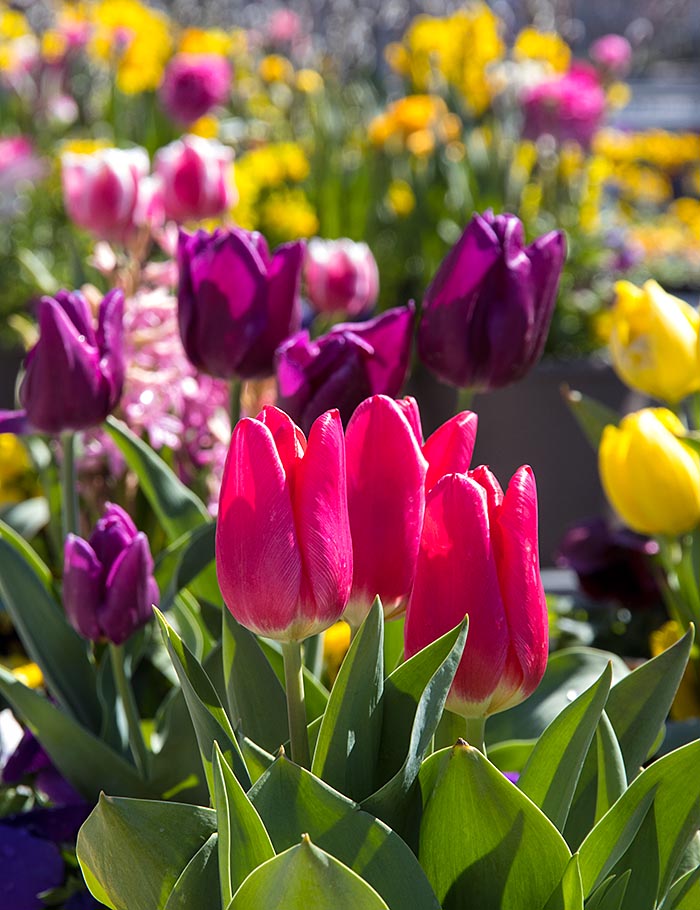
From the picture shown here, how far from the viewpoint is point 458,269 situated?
0.84m

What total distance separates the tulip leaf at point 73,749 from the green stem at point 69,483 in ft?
0.49

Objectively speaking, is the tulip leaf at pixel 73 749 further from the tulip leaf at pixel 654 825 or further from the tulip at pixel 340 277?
the tulip at pixel 340 277

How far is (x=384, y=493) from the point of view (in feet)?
1.86

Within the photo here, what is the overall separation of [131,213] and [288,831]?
3.65 feet

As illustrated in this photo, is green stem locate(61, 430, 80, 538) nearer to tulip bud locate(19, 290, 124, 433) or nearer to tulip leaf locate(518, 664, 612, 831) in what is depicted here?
tulip bud locate(19, 290, 124, 433)

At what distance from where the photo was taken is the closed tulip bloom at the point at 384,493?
0.56 m

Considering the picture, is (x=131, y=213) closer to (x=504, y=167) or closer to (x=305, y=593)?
(x=305, y=593)

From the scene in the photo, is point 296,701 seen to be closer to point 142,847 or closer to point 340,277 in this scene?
point 142,847

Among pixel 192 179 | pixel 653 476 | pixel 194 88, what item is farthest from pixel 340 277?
pixel 194 88

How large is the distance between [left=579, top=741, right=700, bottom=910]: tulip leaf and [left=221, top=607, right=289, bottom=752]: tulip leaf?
0.67 ft

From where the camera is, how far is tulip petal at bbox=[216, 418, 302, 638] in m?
0.51

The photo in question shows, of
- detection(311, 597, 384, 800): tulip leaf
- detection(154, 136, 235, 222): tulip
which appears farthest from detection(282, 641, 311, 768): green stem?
detection(154, 136, 235, 222): tulip

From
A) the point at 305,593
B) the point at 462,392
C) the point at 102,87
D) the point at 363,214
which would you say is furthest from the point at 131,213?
the point at 102,87

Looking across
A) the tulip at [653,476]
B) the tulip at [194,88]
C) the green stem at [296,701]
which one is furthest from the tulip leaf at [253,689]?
the tulip at [194,88]
